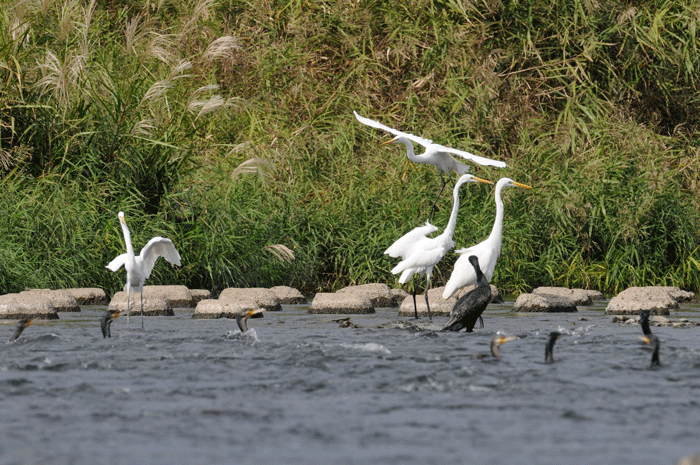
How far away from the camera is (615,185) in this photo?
448 inches

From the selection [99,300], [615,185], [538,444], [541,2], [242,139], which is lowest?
[538,444]

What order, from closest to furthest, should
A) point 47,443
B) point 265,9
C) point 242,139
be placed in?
point 47,443 < point 242,139 < point 265,9

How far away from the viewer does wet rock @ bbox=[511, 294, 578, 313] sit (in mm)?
8812

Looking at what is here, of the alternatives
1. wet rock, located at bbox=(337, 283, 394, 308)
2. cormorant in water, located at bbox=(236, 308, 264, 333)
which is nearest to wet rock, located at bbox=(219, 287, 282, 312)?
wet rock, located at bbox=(337, 283, 394, 308)

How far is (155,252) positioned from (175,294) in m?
1.05

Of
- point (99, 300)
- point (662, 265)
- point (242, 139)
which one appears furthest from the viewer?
point (242, 139)

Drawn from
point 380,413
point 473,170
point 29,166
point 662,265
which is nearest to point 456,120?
point 473,170

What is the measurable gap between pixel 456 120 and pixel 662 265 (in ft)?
11.7

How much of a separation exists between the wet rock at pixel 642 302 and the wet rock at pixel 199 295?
379 centimetres

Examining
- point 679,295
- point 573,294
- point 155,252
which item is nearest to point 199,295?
point 155,252

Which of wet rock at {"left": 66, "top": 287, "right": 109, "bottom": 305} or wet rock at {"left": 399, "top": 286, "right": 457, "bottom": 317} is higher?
wet rock at {"left": 66, "top": 287, "right": 109, "bottom": 305}

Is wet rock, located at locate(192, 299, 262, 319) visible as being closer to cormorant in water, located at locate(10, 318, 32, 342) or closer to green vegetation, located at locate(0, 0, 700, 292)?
green vegetation, located at locate(0, 0, 700, 292)

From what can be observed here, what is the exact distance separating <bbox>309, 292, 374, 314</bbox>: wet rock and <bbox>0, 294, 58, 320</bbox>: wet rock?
2.23m

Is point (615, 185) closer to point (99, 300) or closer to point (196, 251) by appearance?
point (196, 251)
